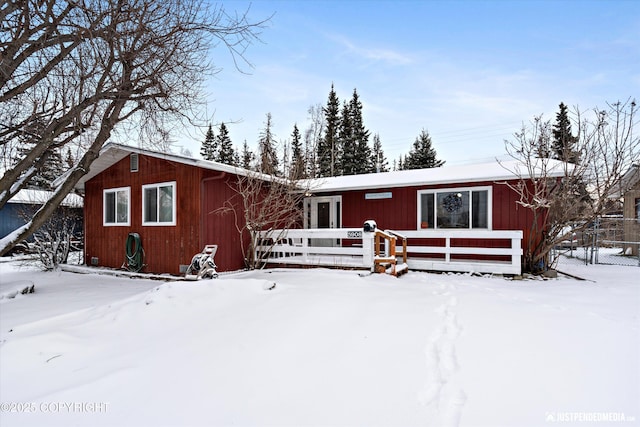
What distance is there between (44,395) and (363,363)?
243 cm

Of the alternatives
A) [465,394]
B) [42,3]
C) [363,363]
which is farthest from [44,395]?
[42,3]

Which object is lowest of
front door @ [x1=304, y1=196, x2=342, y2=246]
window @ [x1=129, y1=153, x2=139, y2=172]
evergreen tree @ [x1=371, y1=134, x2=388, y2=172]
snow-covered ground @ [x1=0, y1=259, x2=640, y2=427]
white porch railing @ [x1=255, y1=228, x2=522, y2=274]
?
snow-covered ground @ [x1=0, y1=259, x2=640, y2=427]

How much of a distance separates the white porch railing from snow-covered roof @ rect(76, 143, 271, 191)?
177 cm

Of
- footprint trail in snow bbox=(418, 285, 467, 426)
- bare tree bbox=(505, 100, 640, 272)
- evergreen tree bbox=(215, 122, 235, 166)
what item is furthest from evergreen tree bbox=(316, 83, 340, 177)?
footprint trail in snow bbox=(418, 285, 467, 426)

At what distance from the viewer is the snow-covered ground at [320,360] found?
2.20m

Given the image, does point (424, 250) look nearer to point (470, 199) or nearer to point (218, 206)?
point (470, 199)

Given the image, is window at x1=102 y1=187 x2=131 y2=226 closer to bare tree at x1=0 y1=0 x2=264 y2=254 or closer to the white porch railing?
bare tree at x1=0 y1=0 x2=264 y2=254

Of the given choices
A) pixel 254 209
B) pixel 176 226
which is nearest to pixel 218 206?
pixel 254 209

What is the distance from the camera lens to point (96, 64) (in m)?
4.55

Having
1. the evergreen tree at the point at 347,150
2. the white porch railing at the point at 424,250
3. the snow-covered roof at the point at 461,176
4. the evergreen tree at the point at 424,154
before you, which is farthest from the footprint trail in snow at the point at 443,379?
the evergreen tree at the point at 424,154

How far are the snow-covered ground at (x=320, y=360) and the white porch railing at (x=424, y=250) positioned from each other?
78.6 inches

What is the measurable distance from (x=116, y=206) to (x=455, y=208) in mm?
9463

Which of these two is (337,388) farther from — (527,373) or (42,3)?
(42,3)

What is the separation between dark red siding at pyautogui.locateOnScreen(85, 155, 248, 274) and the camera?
802 centimetres
